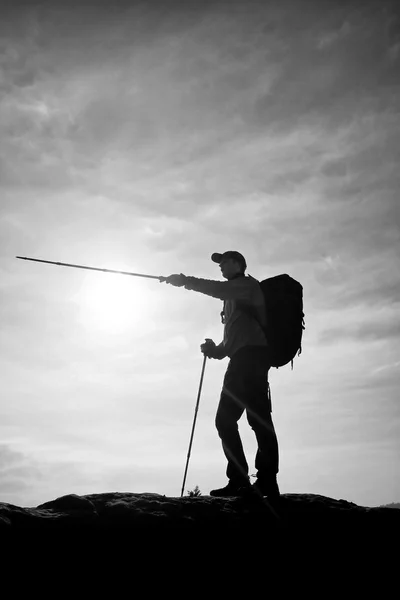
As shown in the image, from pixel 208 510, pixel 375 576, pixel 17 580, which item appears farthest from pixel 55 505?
pixel 375 576

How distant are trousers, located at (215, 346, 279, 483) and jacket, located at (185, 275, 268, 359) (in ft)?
0.44

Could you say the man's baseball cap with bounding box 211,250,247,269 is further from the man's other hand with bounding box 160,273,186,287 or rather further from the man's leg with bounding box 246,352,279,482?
the man's leg with bounding box 246,352,279,482

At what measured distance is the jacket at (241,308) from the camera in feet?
22.2

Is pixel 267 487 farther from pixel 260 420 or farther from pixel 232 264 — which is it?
pixel 232 264

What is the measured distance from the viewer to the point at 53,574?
3.69 metres

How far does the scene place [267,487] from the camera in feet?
19.9

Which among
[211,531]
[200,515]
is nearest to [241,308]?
[200,515]

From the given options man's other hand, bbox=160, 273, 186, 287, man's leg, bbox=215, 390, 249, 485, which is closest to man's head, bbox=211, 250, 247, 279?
man's other hand, bbox=160, 273, 186, 287

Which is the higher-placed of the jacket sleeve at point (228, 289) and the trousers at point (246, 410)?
the jacket sleeve at point (228, 289)

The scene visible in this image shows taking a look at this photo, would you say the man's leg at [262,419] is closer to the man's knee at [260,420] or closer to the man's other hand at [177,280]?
the man's knee at [260,420]

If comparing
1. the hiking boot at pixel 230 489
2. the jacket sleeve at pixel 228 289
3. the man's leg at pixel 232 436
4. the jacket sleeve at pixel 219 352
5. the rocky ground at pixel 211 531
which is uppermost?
the jacket sleeve at pixel 228 289

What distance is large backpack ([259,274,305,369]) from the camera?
22.8 feet

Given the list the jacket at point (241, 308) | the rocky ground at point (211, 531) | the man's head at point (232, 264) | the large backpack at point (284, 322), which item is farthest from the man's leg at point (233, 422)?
the man's head at point (232, 264)

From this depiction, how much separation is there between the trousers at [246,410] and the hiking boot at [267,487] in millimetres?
92
